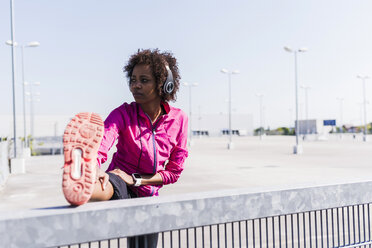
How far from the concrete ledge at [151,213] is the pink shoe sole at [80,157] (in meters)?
0.07

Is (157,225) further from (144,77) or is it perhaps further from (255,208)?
(144,77)

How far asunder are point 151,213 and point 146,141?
61 cm

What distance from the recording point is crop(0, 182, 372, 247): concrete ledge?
1454 millimetres

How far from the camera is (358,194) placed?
2.27 m

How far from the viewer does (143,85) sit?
2.27 meters

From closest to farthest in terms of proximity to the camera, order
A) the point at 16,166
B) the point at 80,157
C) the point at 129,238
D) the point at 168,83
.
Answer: the point at 80,157, the point at 129,238, the point at 168,83, the point at 16,166

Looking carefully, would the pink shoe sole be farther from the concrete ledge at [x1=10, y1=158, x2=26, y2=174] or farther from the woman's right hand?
the concrete ledge at [x1=10, y1=158, x2=26, y2=174]

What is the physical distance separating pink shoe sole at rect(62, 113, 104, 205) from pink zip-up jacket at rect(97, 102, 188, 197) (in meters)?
0.34

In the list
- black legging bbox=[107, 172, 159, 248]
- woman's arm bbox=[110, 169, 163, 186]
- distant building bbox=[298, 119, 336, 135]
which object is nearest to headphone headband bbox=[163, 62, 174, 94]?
woman's arm bbox=[110, 169, 163, 186]

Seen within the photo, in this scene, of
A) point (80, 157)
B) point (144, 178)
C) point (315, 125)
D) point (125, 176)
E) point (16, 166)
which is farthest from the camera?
point (315, 125)

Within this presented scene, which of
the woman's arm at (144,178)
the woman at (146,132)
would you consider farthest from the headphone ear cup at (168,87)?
the woman's arm at (144,178)

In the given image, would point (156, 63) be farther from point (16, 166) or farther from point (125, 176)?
point (16, 166)

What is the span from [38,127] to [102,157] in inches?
3092

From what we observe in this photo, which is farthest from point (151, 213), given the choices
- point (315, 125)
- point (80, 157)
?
point (315, 125)
